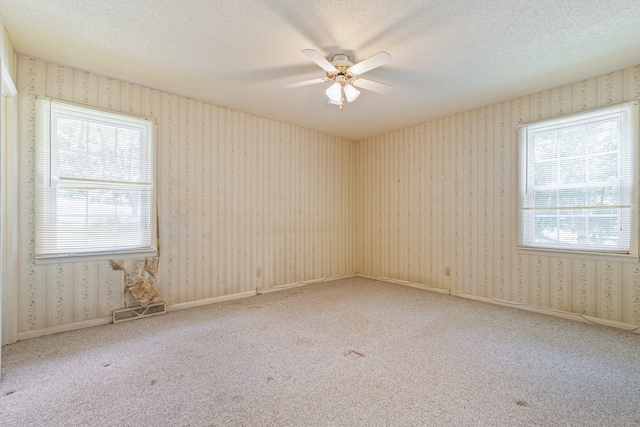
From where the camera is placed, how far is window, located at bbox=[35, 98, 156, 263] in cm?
262

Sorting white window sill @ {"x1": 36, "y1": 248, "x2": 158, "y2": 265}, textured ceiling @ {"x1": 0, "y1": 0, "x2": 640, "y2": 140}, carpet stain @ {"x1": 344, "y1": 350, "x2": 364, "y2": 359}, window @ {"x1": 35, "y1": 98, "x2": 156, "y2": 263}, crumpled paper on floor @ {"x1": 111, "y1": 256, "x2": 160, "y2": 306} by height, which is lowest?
carpet stain @ {"x1": 344, "y1": 350, "x2": 364, "y2": 359}

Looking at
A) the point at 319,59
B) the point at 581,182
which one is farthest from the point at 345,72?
the point at 581,182

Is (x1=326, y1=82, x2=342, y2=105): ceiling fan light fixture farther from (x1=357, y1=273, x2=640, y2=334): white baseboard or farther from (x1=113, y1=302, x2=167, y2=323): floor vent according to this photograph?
(x1=357, y1=273, x2=640, y2=334): white baseboard

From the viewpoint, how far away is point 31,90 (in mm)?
2568

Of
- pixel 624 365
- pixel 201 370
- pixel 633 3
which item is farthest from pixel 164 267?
pixel 633 3

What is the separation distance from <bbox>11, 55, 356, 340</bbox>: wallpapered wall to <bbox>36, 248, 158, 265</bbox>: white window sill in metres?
0.07

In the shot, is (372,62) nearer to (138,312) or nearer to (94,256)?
(94,256)

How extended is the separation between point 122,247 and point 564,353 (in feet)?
13.6

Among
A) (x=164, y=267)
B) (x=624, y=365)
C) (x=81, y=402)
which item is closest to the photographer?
(x=81, y=402)

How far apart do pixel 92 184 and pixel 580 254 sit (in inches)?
197

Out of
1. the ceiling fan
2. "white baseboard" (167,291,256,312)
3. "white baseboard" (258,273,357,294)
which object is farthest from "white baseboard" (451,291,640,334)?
"white baseboard" (167,291,256,312)

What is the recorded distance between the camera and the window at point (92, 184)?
262cm

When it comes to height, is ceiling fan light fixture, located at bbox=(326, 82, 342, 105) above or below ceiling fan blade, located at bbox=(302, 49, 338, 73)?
below

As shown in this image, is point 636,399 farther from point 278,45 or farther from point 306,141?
point 306,141
